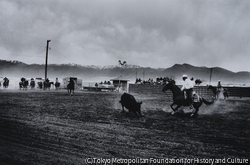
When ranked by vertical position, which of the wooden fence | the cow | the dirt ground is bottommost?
the dirt ground

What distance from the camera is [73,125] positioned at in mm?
6961

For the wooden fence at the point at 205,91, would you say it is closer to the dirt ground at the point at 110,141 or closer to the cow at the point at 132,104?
the cow at the point at 132,104

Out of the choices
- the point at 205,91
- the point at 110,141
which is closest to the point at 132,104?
the point at 110,141

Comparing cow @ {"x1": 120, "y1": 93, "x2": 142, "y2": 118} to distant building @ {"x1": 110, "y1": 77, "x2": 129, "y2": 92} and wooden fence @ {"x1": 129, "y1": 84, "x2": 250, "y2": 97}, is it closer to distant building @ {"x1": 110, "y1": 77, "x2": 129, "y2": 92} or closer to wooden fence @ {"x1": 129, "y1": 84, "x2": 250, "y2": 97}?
wooden fence @ {"x1": 129, "y1": 84, "x2": 250, "y2": 97}

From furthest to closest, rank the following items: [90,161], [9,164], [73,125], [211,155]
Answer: [73,125] → [211,155] → [90,161] → [9,164]

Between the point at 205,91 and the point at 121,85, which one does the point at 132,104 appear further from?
the point at 121,85

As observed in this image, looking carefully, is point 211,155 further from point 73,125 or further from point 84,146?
point 73,125

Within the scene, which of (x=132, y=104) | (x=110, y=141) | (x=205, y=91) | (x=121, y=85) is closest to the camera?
(x=110, y=141)

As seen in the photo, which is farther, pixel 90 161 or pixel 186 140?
pixel 186 140

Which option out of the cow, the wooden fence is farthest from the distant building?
the cow

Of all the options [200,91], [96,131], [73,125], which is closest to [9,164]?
[96,131]

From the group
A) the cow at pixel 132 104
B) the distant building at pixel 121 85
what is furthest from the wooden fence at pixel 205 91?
the cow at pixel 132 104

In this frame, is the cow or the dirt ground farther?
the cow

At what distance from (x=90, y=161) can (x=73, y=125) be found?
10.4 ft
